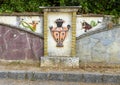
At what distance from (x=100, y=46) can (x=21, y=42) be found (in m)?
2.60

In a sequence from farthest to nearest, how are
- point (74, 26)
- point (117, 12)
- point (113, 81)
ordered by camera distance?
point (117, 12), point (74, 26), point (113, 81)

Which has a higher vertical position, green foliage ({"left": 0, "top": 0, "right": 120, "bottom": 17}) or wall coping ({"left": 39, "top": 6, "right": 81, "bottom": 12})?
green foliage ({"left": 0, "top": 0, "right": 120, "bottom": 17})

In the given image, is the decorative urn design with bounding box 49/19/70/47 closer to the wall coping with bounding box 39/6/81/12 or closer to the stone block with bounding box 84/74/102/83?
the wall coping with bounding box 39/6/81/12

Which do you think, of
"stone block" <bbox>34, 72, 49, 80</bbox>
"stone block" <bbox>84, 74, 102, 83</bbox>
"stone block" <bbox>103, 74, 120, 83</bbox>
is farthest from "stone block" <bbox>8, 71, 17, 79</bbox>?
"stone block" <bbox>103, 74, 120, 83</bbox>

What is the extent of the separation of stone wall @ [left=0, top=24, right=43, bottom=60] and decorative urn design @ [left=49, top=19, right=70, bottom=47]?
20.4 inches

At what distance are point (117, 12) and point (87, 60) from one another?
2.03 meters

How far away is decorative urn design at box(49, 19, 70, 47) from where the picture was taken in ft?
36.7

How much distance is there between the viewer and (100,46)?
37.0ft

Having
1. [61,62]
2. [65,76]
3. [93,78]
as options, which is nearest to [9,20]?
[61,62]

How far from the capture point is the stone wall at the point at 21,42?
11461 millimetres

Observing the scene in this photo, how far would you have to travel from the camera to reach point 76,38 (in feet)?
37.0

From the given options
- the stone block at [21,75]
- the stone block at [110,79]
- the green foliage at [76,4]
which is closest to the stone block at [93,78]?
the stone block at [110,79]

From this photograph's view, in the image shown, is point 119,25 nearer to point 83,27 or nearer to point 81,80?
point 83,27

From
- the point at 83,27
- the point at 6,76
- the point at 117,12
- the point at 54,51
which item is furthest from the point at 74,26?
the point at 6,76
